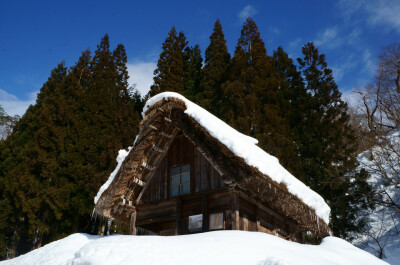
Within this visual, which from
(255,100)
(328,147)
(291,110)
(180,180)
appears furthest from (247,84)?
(180,180)

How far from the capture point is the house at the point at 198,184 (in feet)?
22.4

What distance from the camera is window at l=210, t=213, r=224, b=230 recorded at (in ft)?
24.0

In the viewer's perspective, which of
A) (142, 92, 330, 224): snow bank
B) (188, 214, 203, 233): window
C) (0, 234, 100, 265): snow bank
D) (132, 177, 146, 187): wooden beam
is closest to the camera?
(142, 92, 330, 224): snow bank

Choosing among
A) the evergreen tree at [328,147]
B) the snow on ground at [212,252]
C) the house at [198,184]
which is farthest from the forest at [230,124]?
the snow on ground at [212,252]

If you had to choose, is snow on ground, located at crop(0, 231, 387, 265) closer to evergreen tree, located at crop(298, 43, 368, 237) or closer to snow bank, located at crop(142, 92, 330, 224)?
snow bank, located at crop(142, 92, 330, 224)

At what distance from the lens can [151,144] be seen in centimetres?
872

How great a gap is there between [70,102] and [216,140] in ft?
50.1

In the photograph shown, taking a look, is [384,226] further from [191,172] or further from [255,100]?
[191,172]

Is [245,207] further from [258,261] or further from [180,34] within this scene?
[180,34]

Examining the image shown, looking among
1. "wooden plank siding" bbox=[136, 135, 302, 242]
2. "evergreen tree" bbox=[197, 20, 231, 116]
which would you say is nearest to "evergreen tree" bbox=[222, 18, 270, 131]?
"evergreen tree" bbox=[197, 20, 231, 116]

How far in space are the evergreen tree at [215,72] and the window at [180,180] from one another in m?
8.80

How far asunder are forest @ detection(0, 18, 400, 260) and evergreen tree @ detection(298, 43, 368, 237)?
0.05 m

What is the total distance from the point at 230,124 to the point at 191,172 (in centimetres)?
710

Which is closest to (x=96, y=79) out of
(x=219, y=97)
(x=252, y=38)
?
(x=219, y=97)
